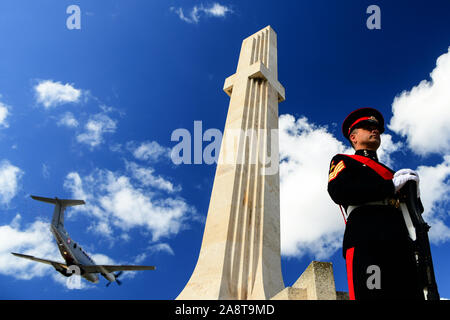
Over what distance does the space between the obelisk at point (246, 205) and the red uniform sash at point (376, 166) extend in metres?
2.91

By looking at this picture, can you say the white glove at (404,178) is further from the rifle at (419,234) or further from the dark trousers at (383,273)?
the dark trousers at (383,273)

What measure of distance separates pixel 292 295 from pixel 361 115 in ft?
8.16

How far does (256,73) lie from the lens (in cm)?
876

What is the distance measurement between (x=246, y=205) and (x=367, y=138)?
315 centimetres

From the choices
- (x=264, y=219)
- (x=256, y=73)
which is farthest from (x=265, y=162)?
(x=256, y=73)

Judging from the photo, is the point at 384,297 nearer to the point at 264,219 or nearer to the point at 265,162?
the point at 264,219

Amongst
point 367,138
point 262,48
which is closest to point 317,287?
point 367,138

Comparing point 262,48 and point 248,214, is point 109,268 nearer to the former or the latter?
point 262,48

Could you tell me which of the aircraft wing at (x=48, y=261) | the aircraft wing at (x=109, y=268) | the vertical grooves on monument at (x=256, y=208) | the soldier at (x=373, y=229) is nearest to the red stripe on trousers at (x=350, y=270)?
the soldier at (x=373, y=229)

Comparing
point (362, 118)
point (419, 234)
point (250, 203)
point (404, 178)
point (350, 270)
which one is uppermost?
point (362, 118)

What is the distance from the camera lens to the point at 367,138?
13.3 feet

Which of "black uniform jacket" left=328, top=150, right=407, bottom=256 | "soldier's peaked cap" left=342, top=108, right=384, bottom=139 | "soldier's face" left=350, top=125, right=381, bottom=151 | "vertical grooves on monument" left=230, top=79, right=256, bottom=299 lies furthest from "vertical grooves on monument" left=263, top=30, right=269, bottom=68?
"black uniform jacket" left=328, top=150, right=407, bottom=256

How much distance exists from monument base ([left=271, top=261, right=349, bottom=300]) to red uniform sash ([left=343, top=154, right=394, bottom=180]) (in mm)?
1312

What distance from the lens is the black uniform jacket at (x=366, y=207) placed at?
3246 mm
